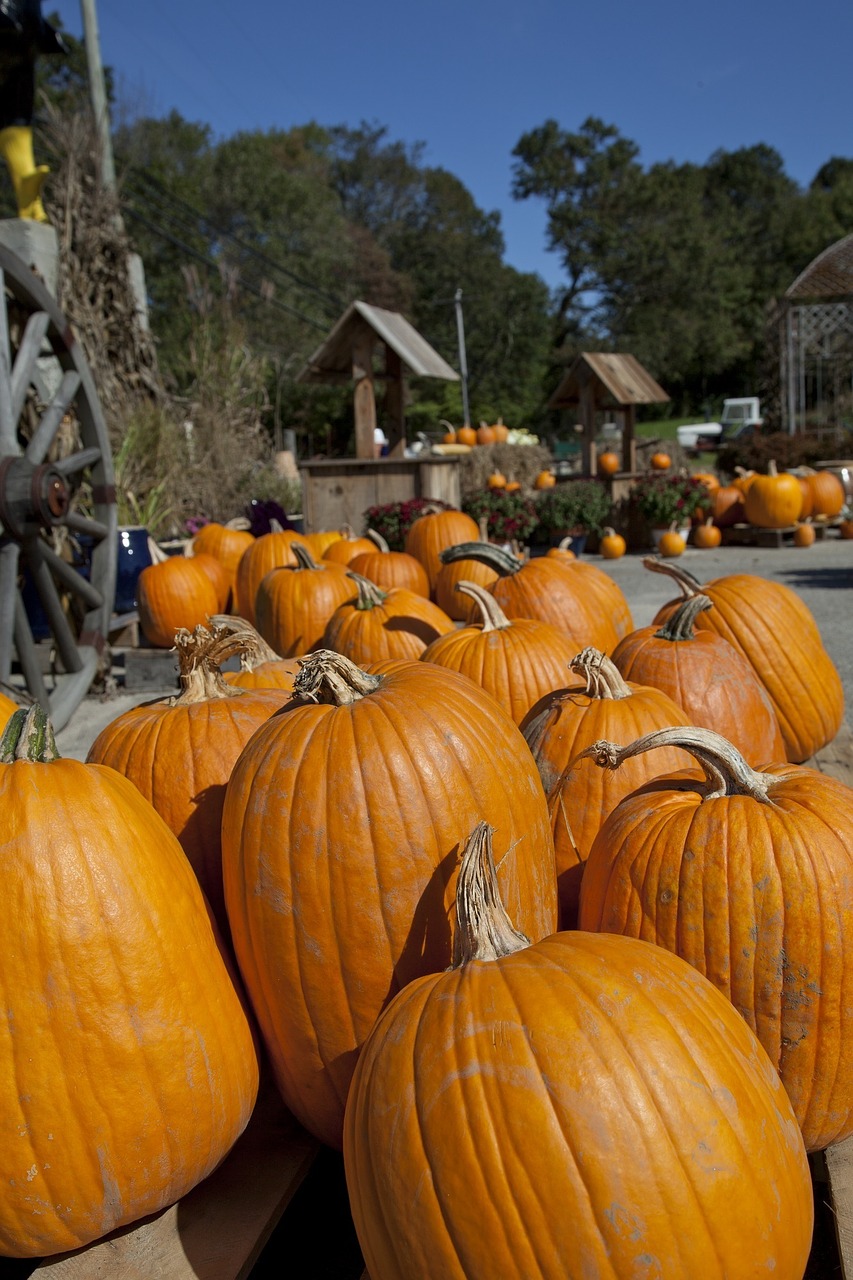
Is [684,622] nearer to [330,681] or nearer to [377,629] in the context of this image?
[377,629]

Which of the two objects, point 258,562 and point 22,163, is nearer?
point 258,562

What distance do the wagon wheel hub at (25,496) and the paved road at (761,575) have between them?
101 cm

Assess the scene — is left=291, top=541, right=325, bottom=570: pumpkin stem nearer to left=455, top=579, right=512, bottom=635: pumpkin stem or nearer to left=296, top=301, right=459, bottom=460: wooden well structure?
left=455, top=579, right=512, bottom=635: pumpkin stem

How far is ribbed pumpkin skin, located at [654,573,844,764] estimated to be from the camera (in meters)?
2.95

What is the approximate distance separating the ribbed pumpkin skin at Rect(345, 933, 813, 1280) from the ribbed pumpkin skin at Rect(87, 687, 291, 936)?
2.36 ft

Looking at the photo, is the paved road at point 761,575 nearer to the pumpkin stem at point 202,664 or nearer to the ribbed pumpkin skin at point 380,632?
the ribbed pumpkin skin at point 380,632

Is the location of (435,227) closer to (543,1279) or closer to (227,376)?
(227,376)

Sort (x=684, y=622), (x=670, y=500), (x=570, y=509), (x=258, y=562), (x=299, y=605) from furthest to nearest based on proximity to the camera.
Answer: (x=670, y=500) < (x=570, y=509) < (x=258, y=562) < (x=299, y=605) < (x=684, y=622)

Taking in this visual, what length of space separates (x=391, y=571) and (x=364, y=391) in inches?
171

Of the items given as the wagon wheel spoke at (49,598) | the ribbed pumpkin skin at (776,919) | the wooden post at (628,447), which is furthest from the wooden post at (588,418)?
the ribbed pumpkin skin at (776,919)

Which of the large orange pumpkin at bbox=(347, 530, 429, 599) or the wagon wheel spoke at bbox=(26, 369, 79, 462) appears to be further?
the large orange pumpkin at bbox=(347, 530, 429, 599)

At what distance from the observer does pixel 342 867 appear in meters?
1.44

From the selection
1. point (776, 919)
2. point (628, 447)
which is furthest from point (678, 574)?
point (628, 447)

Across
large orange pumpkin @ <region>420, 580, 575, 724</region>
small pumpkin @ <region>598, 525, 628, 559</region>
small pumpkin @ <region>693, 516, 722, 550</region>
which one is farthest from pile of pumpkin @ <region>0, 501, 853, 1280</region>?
small pumpkin @ <region>693, 516, 722, 550</region>
